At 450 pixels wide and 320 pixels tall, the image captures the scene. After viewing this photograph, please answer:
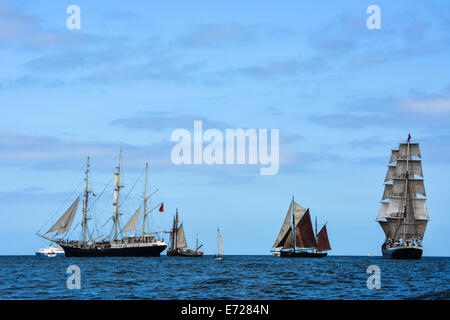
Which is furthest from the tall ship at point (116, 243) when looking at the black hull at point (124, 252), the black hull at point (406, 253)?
the black hull at point (406, 253)

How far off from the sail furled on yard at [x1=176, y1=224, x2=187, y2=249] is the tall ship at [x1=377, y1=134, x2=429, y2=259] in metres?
58.8

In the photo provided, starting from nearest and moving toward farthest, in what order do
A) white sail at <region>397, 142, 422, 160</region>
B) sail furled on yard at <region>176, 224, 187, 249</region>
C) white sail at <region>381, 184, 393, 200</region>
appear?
white sail at <region>397, 142, 422, 160</region> → white sail at <region>381, 184, 393, 200</region> → sail furled on yard at <region>176, 224, 187, 249</region>

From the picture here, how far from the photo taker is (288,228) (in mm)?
146000

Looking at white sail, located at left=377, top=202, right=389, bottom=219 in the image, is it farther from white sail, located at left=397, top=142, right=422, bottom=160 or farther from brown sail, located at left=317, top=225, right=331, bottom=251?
brown sail, located at left=317, top=225, right=331, bottom=251

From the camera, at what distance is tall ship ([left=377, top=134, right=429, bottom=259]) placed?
149500mm

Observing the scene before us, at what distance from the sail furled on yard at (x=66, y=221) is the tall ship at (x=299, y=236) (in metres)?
50.2

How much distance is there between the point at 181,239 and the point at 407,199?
67698 mm

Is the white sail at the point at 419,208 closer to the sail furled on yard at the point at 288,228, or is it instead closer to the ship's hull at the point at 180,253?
the sail furled on yard at the point at 288,228

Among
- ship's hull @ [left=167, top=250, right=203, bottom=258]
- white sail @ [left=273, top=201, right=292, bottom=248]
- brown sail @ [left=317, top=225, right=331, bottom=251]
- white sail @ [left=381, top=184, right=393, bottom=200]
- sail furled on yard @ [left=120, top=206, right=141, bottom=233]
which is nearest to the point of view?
white sail @ [left=273, top=201, right=292, bottom=248]

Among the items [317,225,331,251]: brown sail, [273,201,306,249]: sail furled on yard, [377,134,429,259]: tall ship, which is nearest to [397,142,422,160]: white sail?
[377,134,429,259]: tall ship

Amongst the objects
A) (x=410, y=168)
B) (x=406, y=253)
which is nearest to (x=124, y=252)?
(x=406, y=253)

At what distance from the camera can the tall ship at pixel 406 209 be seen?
14950 centimetres
